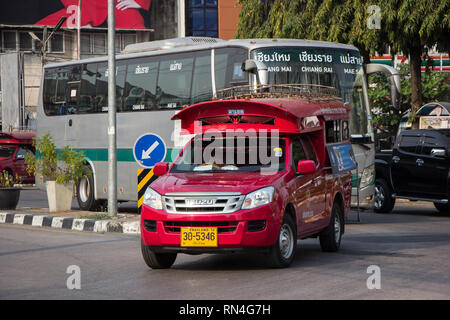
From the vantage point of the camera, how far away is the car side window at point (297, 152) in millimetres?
10844

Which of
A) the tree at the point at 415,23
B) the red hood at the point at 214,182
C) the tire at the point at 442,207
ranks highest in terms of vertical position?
the tree at the point at 415,23

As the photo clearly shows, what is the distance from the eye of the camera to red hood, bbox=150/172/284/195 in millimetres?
9672

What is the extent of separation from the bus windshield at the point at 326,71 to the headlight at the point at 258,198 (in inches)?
281

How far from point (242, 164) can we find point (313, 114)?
4.93ft

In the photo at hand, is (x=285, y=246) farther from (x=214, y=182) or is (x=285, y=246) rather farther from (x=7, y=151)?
(x=7, y=151)

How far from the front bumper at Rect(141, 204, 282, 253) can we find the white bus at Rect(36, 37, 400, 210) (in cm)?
584

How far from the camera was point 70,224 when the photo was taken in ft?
53.2

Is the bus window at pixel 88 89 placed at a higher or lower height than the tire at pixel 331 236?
higher

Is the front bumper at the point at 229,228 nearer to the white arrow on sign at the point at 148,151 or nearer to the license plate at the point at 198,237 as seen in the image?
the license plate at the point at 198,237

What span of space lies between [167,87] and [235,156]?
8.38 meters

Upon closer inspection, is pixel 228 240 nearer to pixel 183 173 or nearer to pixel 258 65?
pixel 183 173

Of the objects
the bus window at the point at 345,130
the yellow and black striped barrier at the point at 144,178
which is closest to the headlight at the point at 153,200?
the bus window at the point at 345,130
